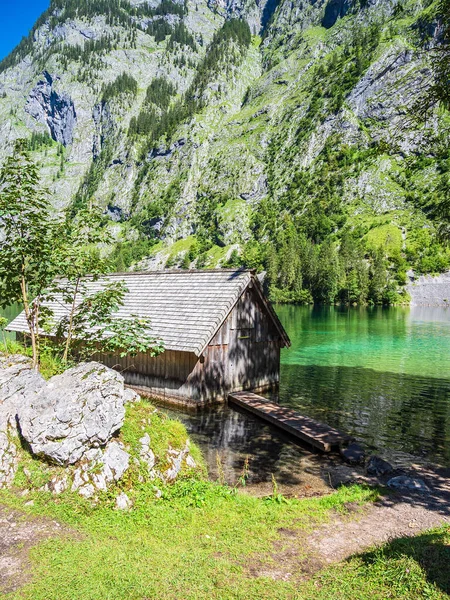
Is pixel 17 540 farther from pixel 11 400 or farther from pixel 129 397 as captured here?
pixel 129 397

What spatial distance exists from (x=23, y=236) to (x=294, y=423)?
40.3 feet

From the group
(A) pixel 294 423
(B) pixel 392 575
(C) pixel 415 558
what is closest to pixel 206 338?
(A) pixel 294 423

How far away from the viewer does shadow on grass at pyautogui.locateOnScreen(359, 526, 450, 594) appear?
19.3 feet

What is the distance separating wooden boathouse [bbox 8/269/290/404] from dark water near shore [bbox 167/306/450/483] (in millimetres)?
1674

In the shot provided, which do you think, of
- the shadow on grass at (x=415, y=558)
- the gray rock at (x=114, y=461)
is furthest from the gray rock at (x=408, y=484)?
the gray rock at (x=114, y=461)

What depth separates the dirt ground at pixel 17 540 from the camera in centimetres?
619

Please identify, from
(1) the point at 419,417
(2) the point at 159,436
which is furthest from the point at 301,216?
(2) the point at 159,436

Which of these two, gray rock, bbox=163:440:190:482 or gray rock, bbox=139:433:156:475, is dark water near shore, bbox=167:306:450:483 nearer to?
gray rock, bbox=163:440:190:482

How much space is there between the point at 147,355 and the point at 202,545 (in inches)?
565

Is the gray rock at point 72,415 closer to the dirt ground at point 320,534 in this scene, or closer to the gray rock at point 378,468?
the dirt ground at point 320,534

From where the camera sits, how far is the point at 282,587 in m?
6.24

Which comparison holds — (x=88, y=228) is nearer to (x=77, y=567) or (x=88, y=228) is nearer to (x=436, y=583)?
(x=77, y=567)

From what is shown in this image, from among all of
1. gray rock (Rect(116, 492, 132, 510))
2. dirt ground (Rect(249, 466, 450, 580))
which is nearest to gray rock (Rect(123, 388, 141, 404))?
gray rock (Rect(116, 492, 132, 510))

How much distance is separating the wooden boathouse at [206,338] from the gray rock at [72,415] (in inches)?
312
